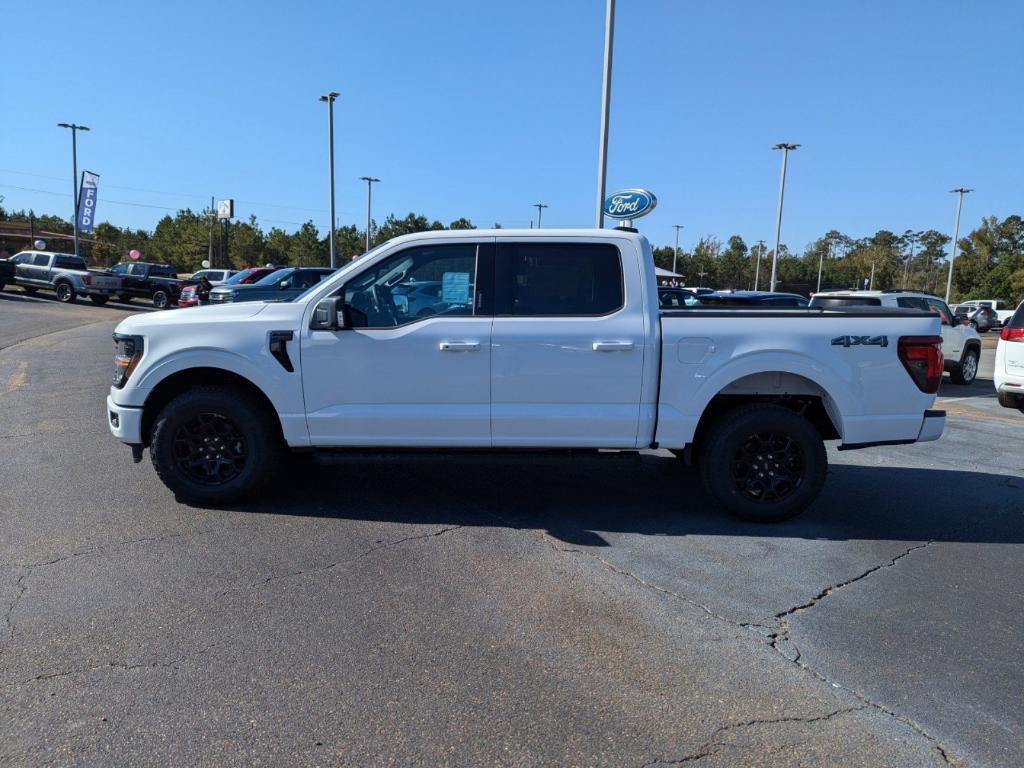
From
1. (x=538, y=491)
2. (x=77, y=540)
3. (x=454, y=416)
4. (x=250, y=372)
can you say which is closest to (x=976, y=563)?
(x=538, y=491)

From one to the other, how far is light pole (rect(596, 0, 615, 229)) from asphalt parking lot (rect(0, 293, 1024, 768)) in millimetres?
10069

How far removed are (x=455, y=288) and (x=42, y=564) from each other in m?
3.03

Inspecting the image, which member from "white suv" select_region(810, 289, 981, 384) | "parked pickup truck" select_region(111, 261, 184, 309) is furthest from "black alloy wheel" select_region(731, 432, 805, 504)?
"parked pickup truck" select_region(111, 261, 184, 309)

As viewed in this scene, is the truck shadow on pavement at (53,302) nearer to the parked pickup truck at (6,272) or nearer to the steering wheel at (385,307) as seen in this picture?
the parked pickup truck at (6,272)

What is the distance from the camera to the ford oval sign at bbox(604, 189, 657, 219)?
14.7 meters

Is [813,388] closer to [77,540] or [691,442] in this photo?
[691,442]

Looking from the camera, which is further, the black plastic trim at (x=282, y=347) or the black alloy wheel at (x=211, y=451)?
the black alloy wheel at (x=211, y=451)

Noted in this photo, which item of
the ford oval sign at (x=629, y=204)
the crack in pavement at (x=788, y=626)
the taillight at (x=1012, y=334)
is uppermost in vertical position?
the ford oval sign at (x=629, y=204)

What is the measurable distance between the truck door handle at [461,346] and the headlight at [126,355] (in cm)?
222

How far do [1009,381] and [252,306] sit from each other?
9403 millimetres

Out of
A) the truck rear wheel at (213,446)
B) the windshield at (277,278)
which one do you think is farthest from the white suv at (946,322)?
the windshield at (277,278)

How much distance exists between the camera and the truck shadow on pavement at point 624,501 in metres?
5.28

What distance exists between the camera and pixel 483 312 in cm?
518

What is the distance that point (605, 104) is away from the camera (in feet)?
50.4
